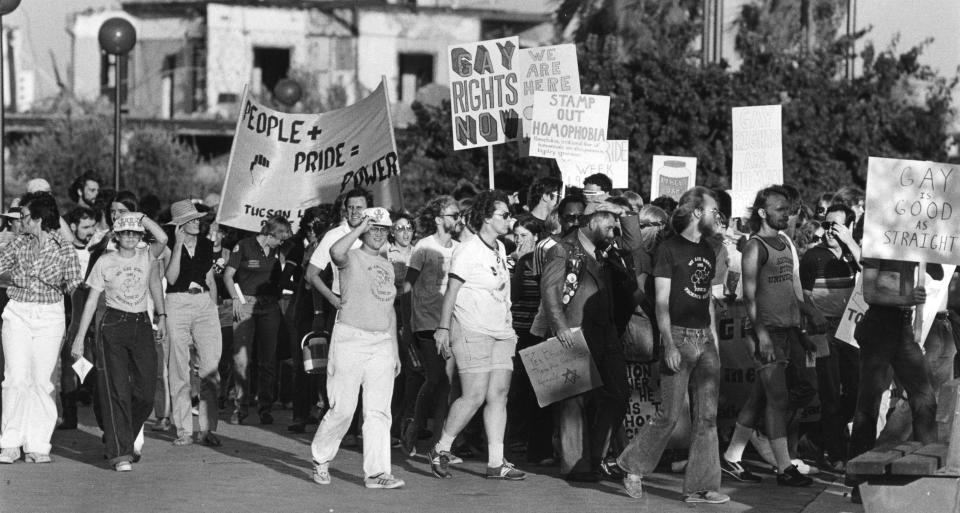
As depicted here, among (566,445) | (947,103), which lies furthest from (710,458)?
(947,103)

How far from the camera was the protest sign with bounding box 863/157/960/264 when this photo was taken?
9492 mm

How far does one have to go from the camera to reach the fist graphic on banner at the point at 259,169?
50.2 ft

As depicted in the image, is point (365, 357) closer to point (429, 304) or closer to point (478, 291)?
Answer: point (478, 291)

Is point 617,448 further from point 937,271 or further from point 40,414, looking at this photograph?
point 40,414

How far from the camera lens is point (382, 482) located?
10367 millimetres

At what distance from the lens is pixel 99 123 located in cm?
5188

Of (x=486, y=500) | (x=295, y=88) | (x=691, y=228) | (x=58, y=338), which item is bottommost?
(x=486, y=500)

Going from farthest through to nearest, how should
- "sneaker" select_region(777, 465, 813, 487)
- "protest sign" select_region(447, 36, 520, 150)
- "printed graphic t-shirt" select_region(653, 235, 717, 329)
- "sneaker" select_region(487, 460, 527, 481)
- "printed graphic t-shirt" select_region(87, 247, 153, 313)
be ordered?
"protest sign" select_region(447, 36, 520, 150) < "printed graphic t-shirt" select_region(87, 247, 153, 313) < "sneaker" select_region(487, 460, 527, 481) < "sneaker" select_region(777, 465, 813, 487) < "printed graphic t-shirt" select_region(653, 235, 717, 329)

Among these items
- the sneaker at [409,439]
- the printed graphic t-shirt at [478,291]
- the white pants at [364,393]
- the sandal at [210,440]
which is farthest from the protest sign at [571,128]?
the white pants at [364,393]

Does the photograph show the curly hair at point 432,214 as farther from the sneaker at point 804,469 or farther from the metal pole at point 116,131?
the metal pole at point 116,131

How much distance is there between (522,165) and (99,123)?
22.7m

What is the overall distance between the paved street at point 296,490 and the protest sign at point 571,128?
4.12m

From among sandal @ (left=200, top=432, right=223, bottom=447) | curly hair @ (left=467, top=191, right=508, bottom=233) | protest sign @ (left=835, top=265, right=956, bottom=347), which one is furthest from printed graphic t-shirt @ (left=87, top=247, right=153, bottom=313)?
protest sign @ (left=835, top=265, right=956, bottom=347)

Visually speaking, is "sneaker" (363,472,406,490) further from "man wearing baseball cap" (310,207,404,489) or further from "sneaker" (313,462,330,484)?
"sneaker" (313,462,330,484)
